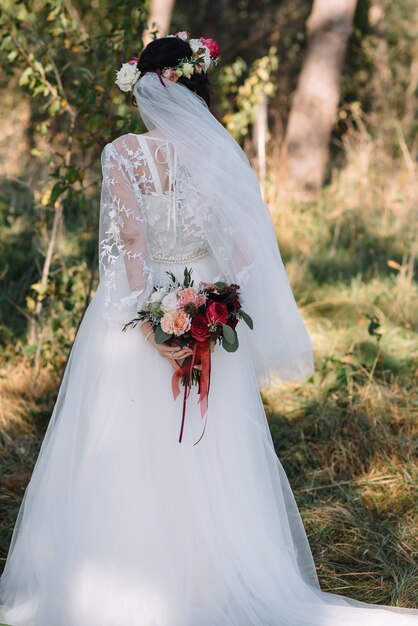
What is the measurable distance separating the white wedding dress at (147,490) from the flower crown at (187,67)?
0.26 meters

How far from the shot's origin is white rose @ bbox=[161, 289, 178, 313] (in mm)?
2695

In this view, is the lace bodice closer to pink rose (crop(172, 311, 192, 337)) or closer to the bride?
the bride

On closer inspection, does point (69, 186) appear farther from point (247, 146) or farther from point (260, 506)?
point (247, 146)

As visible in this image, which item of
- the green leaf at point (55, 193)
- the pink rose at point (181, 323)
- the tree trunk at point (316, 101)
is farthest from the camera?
the tree trunk at point (316, 101)

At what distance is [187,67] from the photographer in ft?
9.45

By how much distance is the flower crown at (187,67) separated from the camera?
290cm

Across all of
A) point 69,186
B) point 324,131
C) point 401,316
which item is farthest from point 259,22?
point 69,186

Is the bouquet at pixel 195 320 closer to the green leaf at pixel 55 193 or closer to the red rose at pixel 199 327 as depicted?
the red rose at pixel 199 327

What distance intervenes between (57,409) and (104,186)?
934 millimetres

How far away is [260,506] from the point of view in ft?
9.95

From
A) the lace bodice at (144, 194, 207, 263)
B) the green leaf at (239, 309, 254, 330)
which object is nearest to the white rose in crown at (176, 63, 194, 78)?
the lace bodice at (144, 194, 207, 263)

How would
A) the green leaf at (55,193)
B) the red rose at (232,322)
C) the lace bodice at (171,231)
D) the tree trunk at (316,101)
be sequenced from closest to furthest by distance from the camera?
the red rose at (232,322), the lace bodice at (171,231), the green leaf at (55,193), the tree trunk at (316,101)

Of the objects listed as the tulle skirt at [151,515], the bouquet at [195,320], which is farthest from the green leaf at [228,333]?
the tulle skirt at [151,515]

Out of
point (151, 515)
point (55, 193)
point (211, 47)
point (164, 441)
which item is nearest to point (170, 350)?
point (164, 441)
